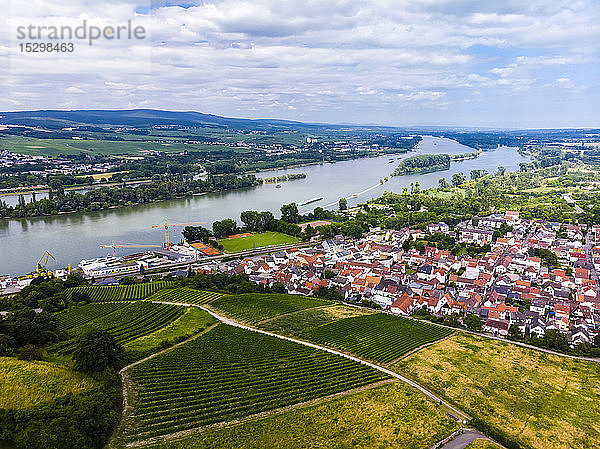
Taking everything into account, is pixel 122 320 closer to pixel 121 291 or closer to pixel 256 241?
pixel 121 291

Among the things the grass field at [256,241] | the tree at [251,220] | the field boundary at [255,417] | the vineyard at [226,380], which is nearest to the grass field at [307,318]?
the vineyard at [226,380]

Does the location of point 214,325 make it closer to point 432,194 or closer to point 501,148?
point 432,194

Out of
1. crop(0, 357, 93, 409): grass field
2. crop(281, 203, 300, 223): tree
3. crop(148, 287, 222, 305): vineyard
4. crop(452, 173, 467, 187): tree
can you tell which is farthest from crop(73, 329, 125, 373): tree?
crop(452, 173, 467, 187): tree

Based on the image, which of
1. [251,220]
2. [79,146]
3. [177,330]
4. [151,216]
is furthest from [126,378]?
[79,146]

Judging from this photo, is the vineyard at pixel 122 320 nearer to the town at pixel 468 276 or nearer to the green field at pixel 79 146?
the town at pixel 468 276

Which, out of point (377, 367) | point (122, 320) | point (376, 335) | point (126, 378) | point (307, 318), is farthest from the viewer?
point (307, 318)

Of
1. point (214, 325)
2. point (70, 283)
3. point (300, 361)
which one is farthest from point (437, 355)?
point (70, 283)
